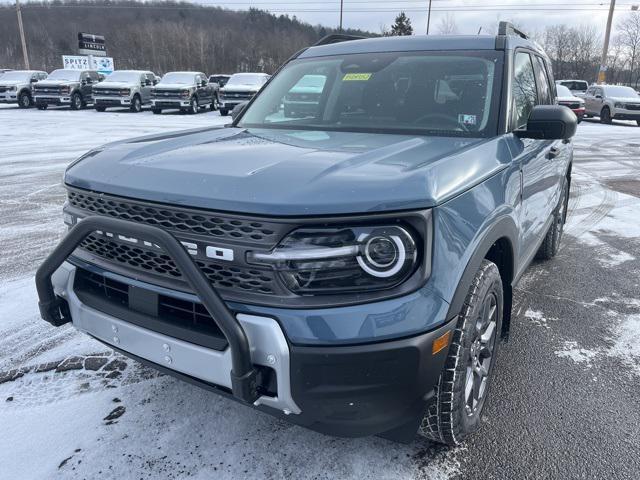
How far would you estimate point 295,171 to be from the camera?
6.31 feet

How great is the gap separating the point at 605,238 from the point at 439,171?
4.76 meters

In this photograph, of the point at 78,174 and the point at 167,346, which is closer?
the point at 167,346

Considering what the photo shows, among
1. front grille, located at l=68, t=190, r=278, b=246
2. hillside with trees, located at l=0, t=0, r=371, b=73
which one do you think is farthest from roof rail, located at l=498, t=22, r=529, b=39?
hillside with trees, located at l=0, t=0, r=371, b=73

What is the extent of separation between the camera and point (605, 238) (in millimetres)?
5812

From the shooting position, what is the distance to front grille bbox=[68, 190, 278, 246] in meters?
1.76

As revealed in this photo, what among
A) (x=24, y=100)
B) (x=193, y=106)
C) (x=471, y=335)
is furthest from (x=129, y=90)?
(x=471, y=335)

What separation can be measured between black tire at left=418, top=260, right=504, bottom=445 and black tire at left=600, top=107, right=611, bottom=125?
23091 mm

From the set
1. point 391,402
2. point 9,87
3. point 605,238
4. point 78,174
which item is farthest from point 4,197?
point 9,87

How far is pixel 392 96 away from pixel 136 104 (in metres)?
22.3

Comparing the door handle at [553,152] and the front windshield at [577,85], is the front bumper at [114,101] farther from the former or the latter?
the front windshield at [577,85]

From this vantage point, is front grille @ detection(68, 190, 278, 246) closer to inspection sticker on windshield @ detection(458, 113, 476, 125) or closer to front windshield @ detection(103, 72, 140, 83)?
inspection sticker on windshield @ detection(458, 113, 476, 125)

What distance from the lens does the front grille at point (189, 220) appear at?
5.78 ft

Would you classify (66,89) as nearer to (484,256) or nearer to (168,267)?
(168,267)

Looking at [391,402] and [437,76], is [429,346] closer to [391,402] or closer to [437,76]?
[391,402]
